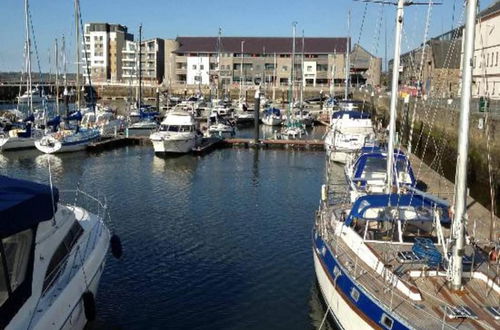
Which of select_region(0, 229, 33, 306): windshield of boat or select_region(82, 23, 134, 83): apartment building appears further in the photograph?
select_region(82, 23, 134, 83): apartment building

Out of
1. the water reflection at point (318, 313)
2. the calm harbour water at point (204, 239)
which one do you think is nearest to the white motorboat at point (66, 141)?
the calm harbour water at point (204, 239)

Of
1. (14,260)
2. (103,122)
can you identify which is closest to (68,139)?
(103,122)

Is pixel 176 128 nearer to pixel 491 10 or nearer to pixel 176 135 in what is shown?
pixel 176 135

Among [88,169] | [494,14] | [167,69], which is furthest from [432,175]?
[167,69]

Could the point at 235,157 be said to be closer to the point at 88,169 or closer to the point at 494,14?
the point at 88,169

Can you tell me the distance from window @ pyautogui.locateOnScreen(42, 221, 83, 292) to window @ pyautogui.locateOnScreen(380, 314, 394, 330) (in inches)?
250

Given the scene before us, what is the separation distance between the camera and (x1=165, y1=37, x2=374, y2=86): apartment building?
12050 centimetres

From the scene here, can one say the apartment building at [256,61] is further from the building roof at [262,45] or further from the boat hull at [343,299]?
the boat hull at [343,299]

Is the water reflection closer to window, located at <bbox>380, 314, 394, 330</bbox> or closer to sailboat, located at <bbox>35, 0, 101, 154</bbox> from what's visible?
window, located at <bbox>380, 314, 394, 330</bbox>

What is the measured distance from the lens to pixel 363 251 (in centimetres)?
1368

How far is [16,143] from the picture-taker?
44906mm

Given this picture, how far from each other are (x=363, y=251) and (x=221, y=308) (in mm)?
4193

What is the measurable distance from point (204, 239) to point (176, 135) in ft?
75.5

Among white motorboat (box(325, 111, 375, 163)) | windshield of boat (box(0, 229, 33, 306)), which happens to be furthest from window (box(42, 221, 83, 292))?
white motorboat (box(325, 111, 375, 163))
